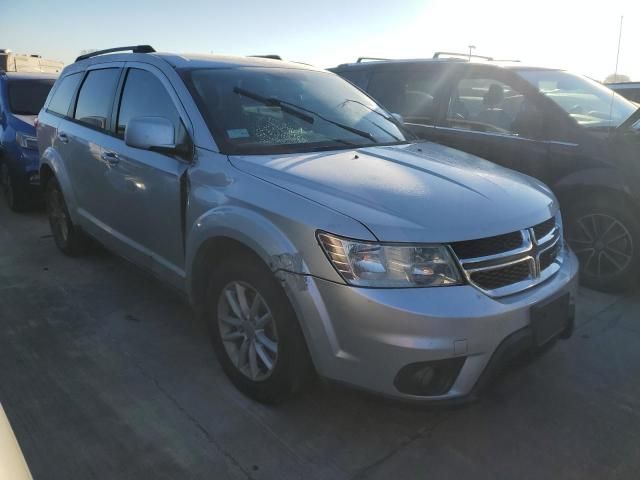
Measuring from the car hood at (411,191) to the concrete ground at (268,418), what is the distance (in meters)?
0.71

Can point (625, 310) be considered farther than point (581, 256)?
No

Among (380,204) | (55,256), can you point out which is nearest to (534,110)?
(380,204)

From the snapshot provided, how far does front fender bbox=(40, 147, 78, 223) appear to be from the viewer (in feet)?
14.9

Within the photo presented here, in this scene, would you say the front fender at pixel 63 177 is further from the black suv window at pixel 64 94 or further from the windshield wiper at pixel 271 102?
the windshield wiper at pixel 271 102

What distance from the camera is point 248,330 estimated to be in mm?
2725

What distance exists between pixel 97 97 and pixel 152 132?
1561 mm

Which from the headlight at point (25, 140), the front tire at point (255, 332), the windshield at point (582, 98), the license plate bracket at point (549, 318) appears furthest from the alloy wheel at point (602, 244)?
the headlight at point (25, 140)

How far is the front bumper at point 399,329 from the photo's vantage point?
2.15 meters

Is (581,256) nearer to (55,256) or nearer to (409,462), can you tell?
(409,462)

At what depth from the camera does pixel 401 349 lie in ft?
7.10

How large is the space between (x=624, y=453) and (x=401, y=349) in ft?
4.02

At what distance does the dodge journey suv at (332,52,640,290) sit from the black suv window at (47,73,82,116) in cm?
301

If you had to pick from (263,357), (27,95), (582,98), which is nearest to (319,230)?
(263,357)

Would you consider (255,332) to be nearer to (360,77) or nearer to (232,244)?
(232,244)
